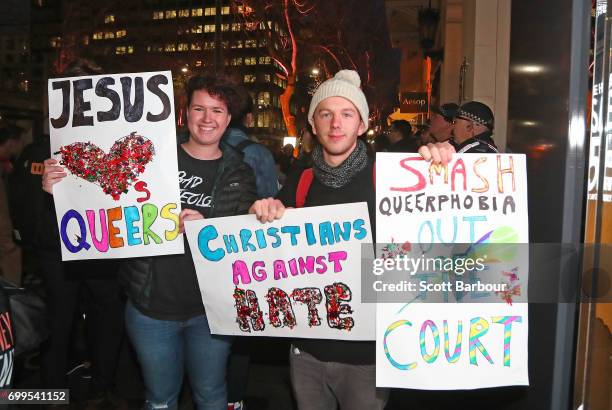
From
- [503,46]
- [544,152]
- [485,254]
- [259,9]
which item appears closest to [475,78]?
[503,46]

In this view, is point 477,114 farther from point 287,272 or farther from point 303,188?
point 287,272

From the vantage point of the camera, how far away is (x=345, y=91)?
245cm

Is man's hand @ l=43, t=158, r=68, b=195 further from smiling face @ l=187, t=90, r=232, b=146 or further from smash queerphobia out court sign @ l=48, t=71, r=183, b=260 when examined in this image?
smiling face @ l=187, t=90, r=232, b=146

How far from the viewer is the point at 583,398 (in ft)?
7.82

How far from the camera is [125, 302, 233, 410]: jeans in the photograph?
276cm

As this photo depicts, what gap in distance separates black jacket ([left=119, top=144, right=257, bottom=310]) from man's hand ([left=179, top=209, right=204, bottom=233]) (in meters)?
0.09

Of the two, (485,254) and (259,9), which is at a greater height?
(259,9)

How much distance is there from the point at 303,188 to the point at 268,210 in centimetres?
20

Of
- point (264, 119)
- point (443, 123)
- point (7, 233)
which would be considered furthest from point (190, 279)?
point (264, 119)

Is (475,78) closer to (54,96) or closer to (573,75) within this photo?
(573,75)

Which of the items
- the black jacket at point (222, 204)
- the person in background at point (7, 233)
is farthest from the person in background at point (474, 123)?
the person in background at point (7, 233)

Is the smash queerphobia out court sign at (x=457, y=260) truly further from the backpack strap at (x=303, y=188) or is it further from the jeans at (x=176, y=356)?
the jeans at (x=176, y=356)

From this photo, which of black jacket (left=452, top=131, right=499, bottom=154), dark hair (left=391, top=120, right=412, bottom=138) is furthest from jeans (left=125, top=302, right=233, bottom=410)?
dark hair (left=391, top=120, right=412, bottom=138)

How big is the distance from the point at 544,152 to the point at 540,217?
32cm
